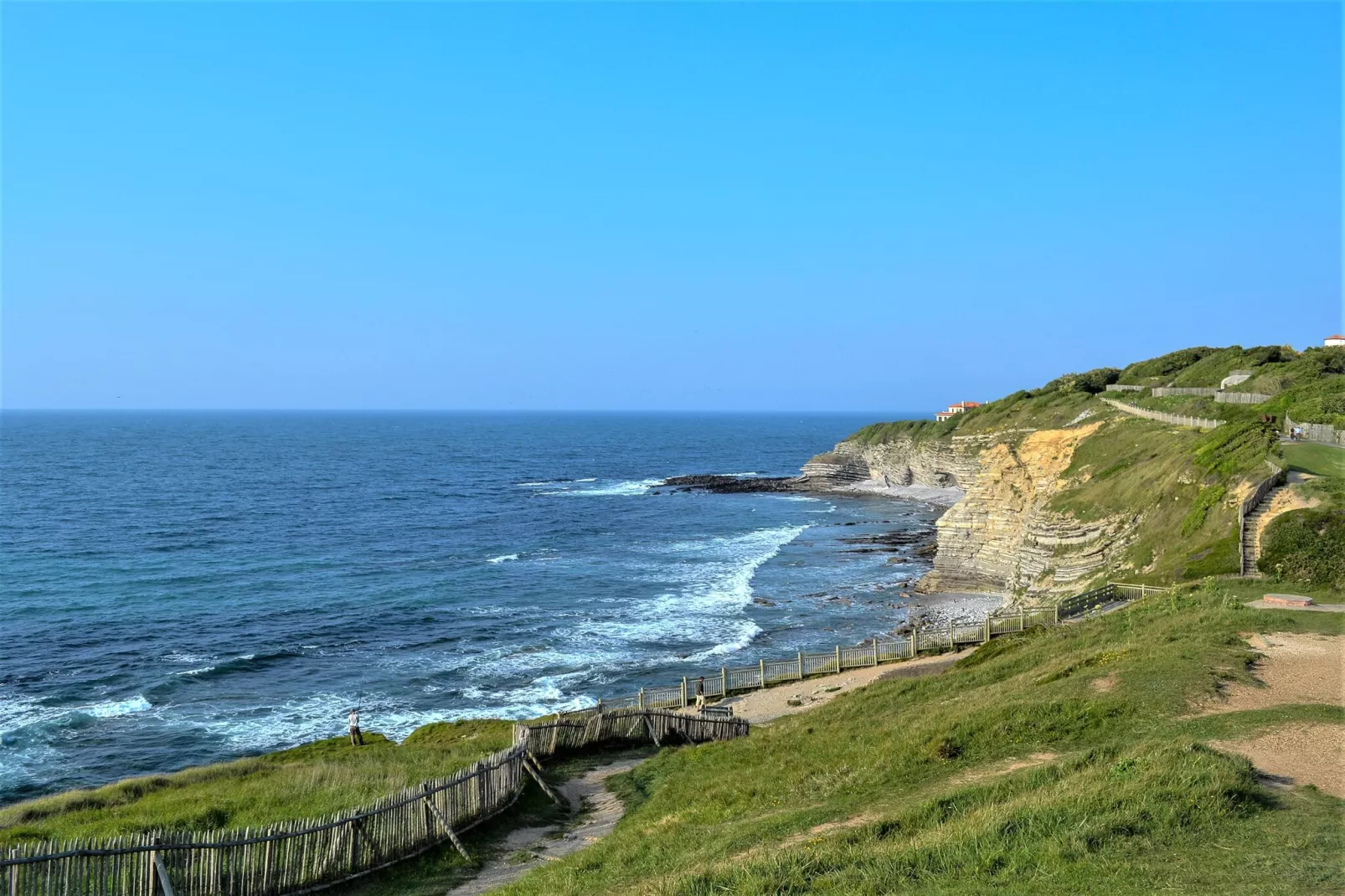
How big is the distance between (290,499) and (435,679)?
217 ft

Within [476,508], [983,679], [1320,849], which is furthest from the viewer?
[476,508]

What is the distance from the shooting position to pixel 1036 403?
8681cm

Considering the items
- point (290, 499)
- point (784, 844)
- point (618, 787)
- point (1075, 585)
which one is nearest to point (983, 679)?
point (618, 787)

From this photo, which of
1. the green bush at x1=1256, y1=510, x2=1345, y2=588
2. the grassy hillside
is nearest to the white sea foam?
the grassy hillside

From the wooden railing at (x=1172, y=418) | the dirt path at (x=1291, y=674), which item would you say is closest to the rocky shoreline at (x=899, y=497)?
the wooden railing at (x=1172, y=418)

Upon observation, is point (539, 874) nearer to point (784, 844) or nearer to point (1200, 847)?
point (784, 844)

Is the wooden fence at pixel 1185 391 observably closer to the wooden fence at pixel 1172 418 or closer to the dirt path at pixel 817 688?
the wooden fence at pixel 1172 418

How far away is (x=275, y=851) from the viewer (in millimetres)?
13195

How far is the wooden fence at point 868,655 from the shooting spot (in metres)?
31.4

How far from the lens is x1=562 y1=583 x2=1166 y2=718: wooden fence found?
103 feet

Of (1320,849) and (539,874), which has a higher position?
(1320,849)

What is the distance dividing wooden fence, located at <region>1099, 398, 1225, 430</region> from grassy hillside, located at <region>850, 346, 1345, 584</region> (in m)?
0.76

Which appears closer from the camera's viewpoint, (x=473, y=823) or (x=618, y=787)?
(x=473, y=823)

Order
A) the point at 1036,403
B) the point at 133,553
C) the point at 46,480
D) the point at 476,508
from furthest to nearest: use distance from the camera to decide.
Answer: the point at 46,480
the point at 476,508
the point at 1036,403
the point at 133,553
